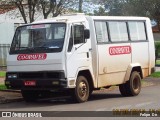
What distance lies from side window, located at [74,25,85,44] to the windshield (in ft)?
1.38

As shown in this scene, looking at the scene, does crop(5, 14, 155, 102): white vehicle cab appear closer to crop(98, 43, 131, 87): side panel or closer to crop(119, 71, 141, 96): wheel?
crop(98, 43, 131, 87): side panel

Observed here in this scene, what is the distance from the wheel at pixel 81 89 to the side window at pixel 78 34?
113 cm

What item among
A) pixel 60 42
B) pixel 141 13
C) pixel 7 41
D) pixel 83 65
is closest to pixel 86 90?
pixel 83 65

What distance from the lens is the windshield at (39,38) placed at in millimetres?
14008

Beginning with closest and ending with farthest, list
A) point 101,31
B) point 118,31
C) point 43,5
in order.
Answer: point 101,31
point 118,31
point 43,5

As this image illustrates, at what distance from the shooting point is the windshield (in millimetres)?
14008

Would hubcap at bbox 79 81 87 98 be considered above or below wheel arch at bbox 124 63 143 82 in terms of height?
below

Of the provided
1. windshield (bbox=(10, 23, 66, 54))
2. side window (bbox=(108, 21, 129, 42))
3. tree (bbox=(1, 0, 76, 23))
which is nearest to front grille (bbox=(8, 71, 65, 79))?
windshield (bbox=(10, 23, 66, 54))

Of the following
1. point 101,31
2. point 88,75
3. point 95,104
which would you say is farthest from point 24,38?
point 95,104

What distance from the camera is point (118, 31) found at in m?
16.3

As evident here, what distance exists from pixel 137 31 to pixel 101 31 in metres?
2.40

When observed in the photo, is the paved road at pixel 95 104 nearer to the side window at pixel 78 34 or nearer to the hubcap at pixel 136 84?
the hubcap at pixel 136 84

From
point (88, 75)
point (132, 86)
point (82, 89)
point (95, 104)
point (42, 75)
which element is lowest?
point (95, 104)

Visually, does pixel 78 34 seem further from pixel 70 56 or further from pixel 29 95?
pixel 29 95
